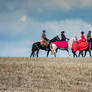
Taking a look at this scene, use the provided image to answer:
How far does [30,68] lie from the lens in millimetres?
14102

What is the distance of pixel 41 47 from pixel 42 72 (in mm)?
9138

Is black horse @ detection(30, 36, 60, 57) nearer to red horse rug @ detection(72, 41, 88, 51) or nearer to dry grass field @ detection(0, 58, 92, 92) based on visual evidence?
red horse rug @ detection(72, 41, 88, 51)

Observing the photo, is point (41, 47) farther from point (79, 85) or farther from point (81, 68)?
point (79, 85)

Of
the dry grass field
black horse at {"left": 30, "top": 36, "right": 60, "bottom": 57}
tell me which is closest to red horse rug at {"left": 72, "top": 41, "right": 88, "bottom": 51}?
black horse at {"left": 30, "top": 36, "right": 60, "bottom": 57}

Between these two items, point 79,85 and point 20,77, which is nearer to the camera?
point 79,85

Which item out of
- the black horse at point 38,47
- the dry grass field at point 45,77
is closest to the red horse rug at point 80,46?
the black horse at point 38,47

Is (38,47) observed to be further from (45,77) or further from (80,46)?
(45,77)

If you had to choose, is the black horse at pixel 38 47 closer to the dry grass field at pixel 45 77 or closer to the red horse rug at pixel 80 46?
the red horse rug at pixel 80 46

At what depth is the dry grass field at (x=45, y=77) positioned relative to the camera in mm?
10375

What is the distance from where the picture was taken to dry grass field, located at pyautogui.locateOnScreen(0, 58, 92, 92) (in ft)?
34.0

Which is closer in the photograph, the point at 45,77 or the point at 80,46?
the point at 45,77

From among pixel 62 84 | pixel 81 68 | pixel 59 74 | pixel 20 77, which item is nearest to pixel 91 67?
pixel 81 68

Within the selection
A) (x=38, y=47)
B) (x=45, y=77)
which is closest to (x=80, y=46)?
(x=38, y=47)

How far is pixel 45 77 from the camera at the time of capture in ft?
40.1
